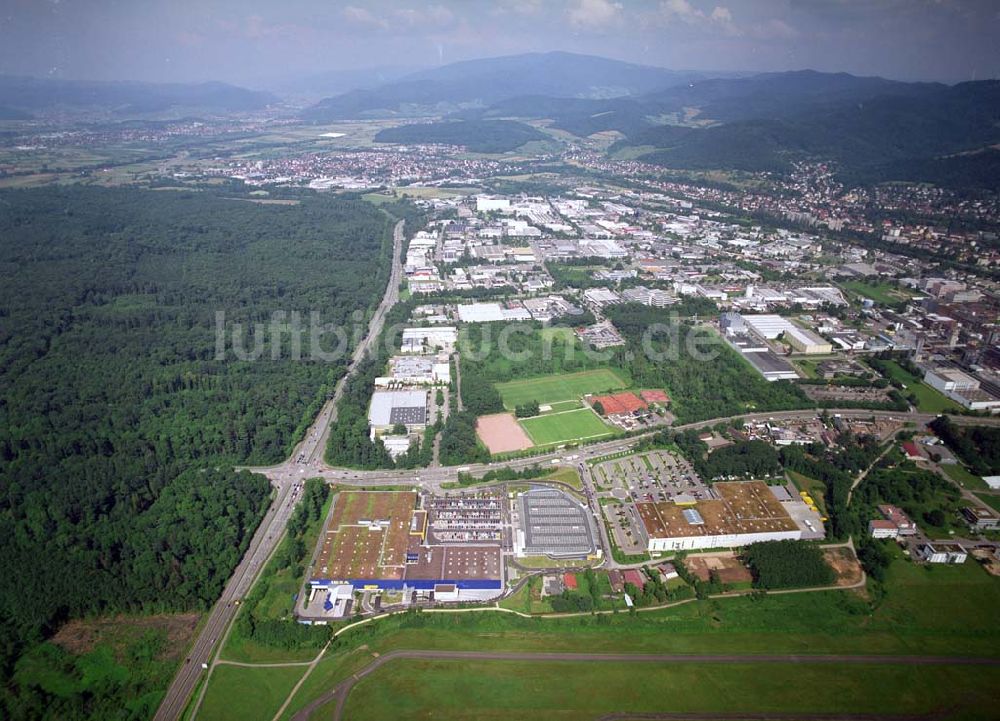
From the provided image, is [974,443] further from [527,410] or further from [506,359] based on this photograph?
[506,359]

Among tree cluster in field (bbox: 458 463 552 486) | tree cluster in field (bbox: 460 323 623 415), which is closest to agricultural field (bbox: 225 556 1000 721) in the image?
tree cluster in field (bbox: 458 463 552 486)

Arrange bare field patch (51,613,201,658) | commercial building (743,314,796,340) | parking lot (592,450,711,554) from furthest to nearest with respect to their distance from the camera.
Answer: commercial building (743,314,796,340)
parking lot (592,450,711,554)
bare field patch (51,613,201,658)

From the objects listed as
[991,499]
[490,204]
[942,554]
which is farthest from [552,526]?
[490,204]


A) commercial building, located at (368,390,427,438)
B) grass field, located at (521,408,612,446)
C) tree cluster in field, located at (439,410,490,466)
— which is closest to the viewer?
tree cluster in field, located at (439,410,490,466)

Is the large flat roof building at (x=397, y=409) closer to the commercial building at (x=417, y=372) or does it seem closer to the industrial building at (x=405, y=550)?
the commercial building at (x=417, y=372)

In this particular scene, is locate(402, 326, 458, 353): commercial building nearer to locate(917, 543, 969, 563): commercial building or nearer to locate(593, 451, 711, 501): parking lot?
locate(593, 451, 711, 501): parking lot

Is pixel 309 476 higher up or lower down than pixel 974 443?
lower down
